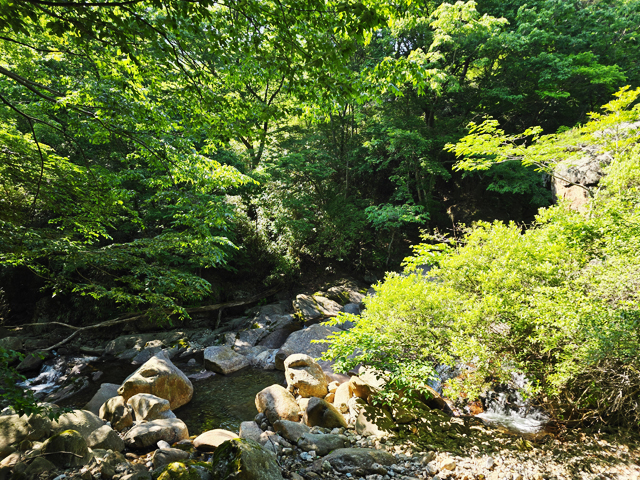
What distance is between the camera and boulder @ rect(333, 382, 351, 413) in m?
5.54

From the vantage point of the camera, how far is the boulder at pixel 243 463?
3.04 metres

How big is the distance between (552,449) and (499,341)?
140 cm

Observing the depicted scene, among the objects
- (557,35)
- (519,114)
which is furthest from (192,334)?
(557,35)

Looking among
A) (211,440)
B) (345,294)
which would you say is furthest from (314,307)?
(211,440)

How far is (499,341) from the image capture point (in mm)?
4012

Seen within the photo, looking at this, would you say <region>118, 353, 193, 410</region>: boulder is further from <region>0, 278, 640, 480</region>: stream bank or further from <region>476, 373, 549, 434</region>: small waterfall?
<region>476, 373, 549, 434</region>: small waterfall

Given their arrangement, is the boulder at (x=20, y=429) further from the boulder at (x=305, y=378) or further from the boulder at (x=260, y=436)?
the boulder at (x=305, y=378)

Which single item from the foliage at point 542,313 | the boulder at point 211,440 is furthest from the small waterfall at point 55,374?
the foliage at point 542,313

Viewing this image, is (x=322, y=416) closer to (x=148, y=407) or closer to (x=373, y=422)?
(x=373, y=422)

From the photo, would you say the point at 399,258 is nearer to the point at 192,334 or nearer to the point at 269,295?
the point at 269,295

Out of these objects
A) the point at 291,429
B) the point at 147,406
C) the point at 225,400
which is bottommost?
the point at 225,400

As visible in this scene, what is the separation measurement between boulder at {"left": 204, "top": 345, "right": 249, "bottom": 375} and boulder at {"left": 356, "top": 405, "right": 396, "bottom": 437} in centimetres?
438

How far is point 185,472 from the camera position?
129 inches

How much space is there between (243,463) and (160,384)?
3754mm
